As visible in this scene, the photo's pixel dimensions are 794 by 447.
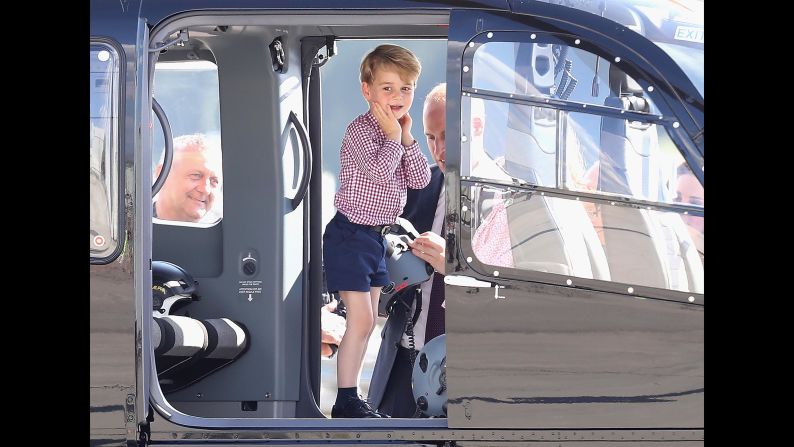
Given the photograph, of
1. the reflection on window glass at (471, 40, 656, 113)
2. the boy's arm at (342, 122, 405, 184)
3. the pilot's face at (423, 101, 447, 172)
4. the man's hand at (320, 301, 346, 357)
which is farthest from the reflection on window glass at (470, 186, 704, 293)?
the man's hand at (320, 301, 346, 357)

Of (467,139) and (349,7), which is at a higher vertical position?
(349,7)

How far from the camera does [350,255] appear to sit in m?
4.77

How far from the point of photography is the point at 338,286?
4.76 metres

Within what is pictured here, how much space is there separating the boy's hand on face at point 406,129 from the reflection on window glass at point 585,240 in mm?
1189

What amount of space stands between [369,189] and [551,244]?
1.20 metres

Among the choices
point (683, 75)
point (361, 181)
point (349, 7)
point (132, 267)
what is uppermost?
point (349, 7)

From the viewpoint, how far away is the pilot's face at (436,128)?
561cm

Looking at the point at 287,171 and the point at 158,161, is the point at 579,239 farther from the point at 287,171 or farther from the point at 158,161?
the point at 158,161

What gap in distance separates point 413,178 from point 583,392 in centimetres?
143

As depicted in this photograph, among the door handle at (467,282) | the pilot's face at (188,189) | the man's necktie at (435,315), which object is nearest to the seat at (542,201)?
the door handle at (467,282)

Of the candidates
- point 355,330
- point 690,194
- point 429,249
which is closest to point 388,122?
point 429,249

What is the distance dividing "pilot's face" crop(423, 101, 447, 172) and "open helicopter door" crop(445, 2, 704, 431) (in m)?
1.74

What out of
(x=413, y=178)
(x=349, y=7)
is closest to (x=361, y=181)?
(x=413, y=178)

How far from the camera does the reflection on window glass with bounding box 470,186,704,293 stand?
377 centimetres
